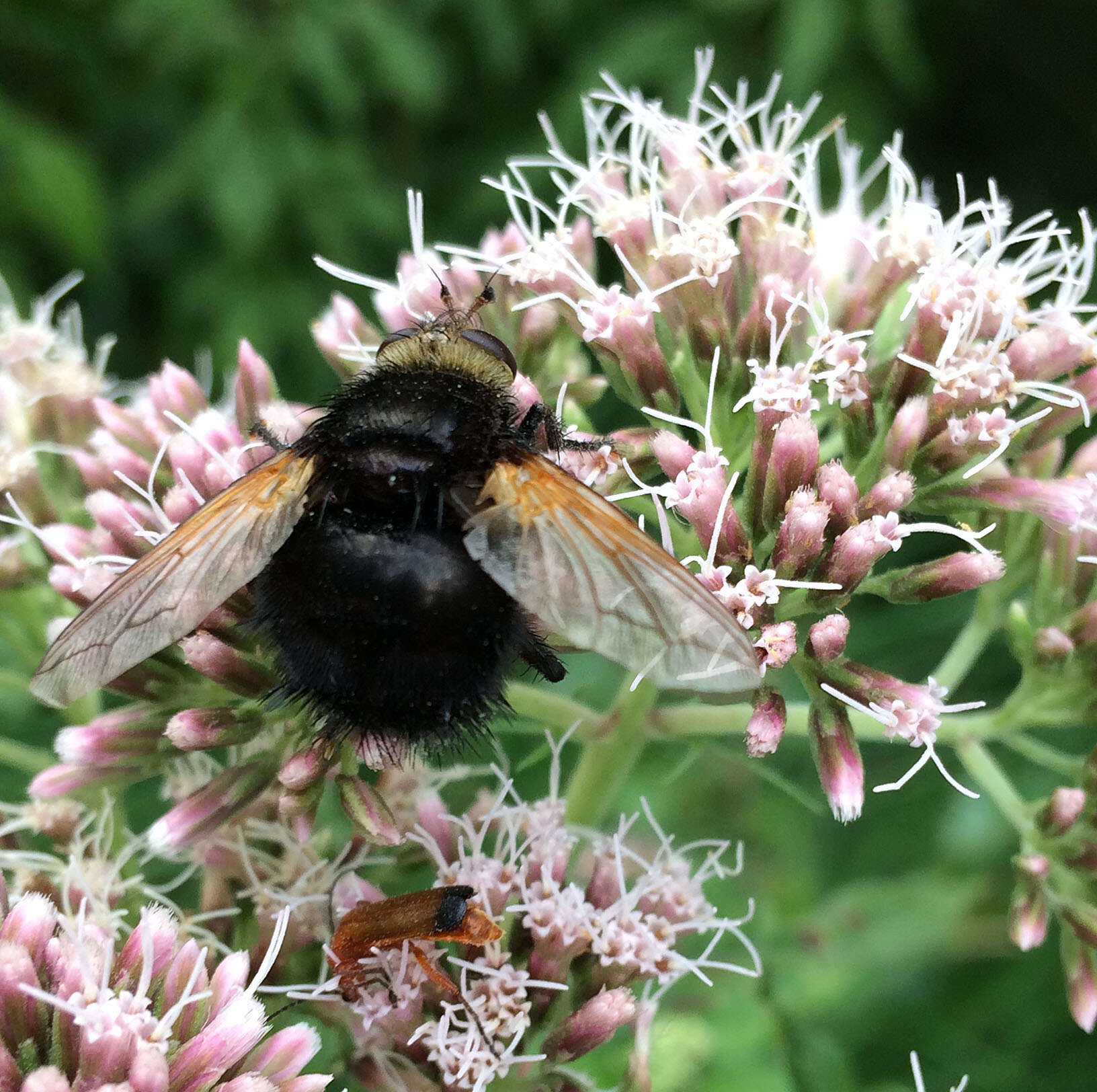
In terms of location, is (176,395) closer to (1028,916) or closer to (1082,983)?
(1028,916)

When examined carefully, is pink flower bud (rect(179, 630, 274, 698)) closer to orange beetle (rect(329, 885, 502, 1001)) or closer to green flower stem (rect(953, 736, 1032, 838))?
orange beetle (rect(329, 885, 502, 1001))

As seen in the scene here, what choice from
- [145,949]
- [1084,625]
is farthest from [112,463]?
[1084,625]

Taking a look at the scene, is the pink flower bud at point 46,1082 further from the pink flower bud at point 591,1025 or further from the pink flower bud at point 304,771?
the pink flower bud at point 591,1025

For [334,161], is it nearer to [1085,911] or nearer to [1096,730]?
[1096,730]

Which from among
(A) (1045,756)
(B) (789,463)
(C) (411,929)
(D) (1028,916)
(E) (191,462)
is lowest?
(D) (1028,916)

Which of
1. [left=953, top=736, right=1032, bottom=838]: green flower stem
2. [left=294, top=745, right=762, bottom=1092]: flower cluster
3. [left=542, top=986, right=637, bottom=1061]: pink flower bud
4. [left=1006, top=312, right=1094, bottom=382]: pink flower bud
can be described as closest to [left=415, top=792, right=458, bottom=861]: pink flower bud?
Answer: [left=294, top=745, right=762, bottom=1092]: flower cluster

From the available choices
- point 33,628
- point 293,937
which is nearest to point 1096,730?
point 293,937

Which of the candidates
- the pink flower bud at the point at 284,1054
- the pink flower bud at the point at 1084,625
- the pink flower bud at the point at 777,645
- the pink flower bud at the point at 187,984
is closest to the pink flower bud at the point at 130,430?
the pink flower bud at the point at 187,984
